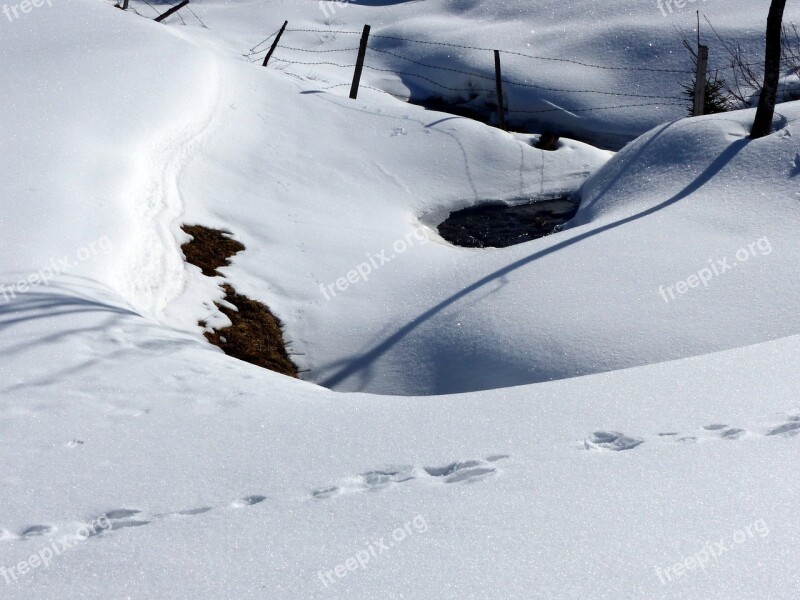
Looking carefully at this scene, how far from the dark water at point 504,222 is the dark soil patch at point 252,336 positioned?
327cm

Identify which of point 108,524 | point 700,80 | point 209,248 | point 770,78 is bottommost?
point 209,248

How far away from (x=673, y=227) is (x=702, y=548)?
17.9 feet

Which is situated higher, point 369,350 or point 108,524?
point 108,524

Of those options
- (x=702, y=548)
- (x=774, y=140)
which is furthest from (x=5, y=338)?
(x=774, y=140)

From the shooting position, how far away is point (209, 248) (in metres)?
8.03

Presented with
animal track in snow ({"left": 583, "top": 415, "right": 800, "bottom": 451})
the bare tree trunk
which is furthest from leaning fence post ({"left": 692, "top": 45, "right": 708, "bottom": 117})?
animal track in snow ({"left": 583, "top": 415, "right": 800, "bottom": 451})

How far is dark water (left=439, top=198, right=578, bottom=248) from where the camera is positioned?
33.2 feet

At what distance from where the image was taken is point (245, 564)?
9.58ft

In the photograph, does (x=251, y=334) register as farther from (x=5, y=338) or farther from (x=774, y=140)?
(x=774, y=140)

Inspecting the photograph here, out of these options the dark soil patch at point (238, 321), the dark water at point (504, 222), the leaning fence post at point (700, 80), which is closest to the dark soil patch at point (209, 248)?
the dark soil patch at point (238, 321)

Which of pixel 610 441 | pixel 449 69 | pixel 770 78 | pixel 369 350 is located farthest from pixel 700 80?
pixel 610 441

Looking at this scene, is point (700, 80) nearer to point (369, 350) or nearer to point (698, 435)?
point (369, 350)

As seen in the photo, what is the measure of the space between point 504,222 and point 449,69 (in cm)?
892

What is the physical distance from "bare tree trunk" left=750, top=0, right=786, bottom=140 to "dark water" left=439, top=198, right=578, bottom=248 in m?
2.73
